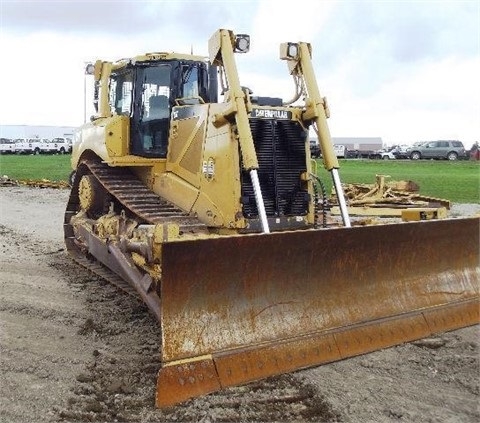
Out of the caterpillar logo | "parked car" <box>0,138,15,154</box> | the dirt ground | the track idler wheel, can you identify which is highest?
the caterpillar logo

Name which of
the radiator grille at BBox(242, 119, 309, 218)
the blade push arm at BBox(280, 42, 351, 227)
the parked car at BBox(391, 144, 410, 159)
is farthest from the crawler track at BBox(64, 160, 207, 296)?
the parked car at BBox(391, 144, 410, 159)

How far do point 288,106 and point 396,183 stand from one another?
752 centimetres

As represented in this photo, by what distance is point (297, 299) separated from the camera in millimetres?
5000

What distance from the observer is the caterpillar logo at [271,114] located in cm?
623

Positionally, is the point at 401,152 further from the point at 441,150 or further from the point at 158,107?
the point at 158,107

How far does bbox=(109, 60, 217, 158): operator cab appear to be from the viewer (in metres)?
7.40

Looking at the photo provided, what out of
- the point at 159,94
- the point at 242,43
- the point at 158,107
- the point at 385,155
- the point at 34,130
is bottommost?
the point at 385,155

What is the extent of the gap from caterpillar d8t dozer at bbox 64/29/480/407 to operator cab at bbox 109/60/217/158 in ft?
0.05

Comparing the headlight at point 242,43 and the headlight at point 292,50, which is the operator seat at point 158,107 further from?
the headlight at point 292,50

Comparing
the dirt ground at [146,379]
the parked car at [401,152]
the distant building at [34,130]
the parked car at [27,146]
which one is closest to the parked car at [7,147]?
the parked car at [27,146]

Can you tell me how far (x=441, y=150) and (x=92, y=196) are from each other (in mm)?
36737

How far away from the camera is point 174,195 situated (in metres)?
7.08

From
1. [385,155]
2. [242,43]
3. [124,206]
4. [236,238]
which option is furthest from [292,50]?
[385,155]

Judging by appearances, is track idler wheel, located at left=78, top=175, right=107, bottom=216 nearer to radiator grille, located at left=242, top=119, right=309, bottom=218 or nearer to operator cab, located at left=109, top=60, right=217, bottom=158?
operator cab, located at left=109, top=60, right=217, bottom=158
